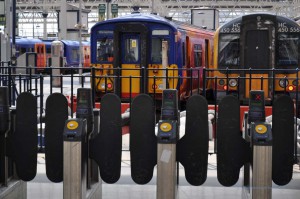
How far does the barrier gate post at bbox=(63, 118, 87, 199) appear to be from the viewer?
6.99 meters

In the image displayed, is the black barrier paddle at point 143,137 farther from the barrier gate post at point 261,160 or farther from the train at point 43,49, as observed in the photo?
the train at point 43,49

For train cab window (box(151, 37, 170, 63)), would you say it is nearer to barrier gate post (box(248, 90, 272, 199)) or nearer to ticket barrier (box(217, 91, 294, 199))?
ticket barrier (box(217, 91, 294, 199))

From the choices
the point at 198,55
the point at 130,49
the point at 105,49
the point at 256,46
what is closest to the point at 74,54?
the point at 198,55

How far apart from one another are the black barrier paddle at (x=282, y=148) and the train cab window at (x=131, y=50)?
1086 centimetres

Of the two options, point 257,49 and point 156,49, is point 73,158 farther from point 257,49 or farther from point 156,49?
point 156,49

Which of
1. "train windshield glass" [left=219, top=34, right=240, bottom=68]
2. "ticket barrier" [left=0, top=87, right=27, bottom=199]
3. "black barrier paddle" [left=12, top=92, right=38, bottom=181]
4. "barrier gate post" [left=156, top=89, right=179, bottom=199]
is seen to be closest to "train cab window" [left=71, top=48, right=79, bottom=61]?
"train windshield glass" [left=219, top=34, right=240, bottom=68]

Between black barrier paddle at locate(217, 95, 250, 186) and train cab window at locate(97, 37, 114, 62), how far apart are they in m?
11.1

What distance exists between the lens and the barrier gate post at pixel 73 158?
22.9 ft

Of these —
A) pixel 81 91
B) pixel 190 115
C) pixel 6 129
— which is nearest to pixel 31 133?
pixel 6 129

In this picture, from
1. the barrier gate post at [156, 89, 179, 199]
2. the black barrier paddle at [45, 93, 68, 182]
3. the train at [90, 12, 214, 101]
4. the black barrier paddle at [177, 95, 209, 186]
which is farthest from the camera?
the train at [90, 12, 214, 101]

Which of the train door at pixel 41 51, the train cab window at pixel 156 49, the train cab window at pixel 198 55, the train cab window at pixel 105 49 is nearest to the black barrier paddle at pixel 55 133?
the train cab window at pixel 156 49

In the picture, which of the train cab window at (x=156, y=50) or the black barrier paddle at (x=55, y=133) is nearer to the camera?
the black barrier paddle at (x=55, y=133)

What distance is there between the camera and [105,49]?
60.3 ft

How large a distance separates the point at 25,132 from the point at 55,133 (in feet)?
1.14
